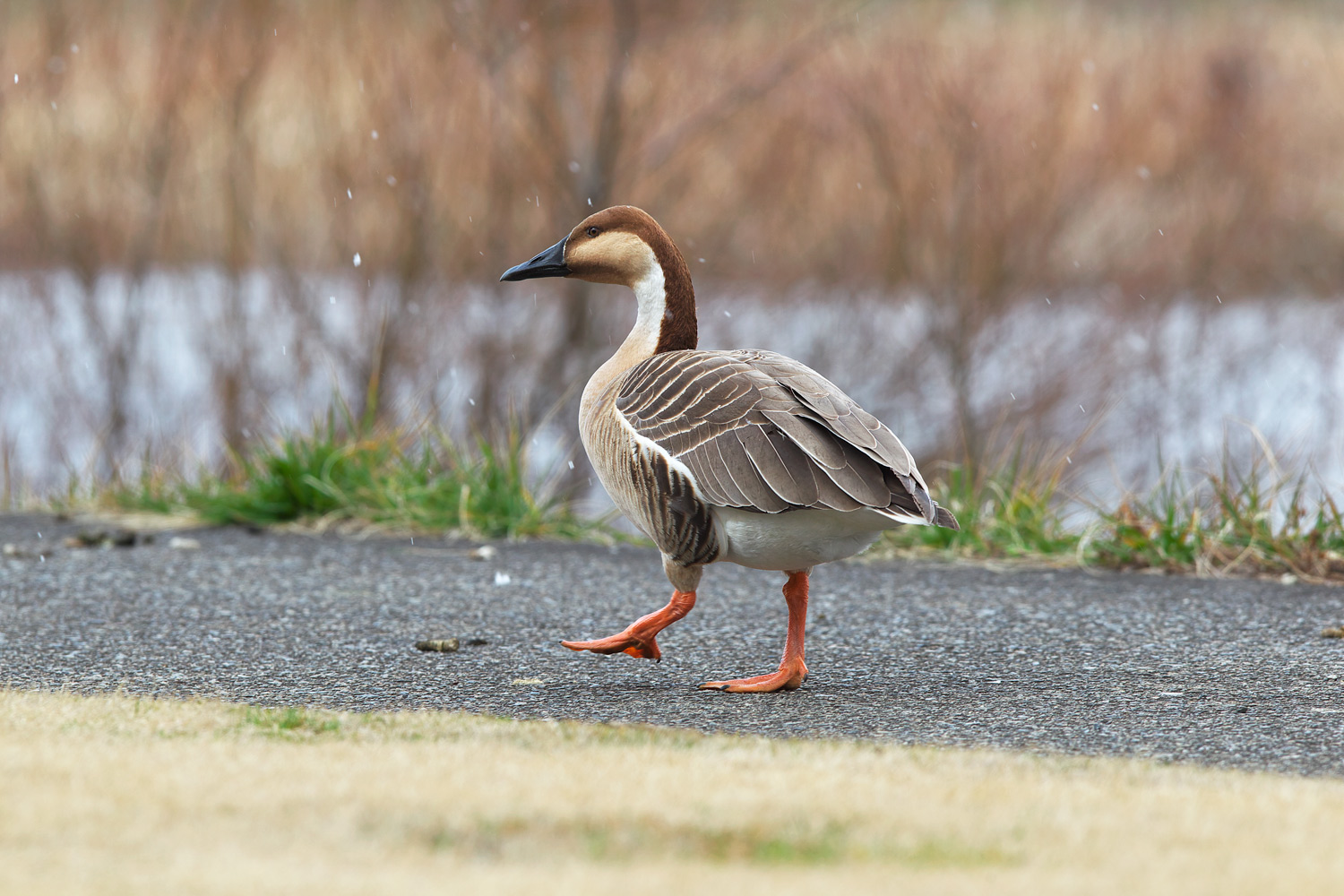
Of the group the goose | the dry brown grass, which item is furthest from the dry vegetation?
the dry brown grass

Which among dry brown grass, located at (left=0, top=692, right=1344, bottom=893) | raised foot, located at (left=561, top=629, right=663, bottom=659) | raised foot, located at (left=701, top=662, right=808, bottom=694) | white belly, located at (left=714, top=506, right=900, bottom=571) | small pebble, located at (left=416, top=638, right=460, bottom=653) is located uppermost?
white belly, located at (left=714, top=506, right=900, bottom=571)

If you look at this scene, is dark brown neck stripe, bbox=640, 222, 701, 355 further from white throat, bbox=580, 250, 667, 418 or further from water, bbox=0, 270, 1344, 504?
water, bbox=0, 270, 1344, 504

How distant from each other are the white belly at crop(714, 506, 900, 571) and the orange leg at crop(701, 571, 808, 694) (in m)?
0.16

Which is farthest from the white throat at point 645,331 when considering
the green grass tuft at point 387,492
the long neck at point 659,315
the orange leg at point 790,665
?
the green grass tuft at point 387,492

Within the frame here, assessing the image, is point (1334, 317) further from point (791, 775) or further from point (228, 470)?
point (791, 775)

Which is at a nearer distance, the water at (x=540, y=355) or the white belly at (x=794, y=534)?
the white belly at (x=794, y=534)

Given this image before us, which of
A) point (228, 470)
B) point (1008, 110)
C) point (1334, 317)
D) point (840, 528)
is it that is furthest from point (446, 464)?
point (1334, 317)

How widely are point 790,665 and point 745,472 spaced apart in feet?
2.04

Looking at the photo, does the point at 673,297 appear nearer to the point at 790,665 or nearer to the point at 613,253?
the point at 613,253

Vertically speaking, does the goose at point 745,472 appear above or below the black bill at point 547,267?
below

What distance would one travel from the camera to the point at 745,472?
381 centimetres

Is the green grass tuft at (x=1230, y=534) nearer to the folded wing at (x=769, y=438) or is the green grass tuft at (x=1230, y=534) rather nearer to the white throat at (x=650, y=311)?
the folded wing at (x=769, y=438)

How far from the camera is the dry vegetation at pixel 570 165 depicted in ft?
35.3

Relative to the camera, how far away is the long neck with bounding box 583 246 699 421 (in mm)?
4457
